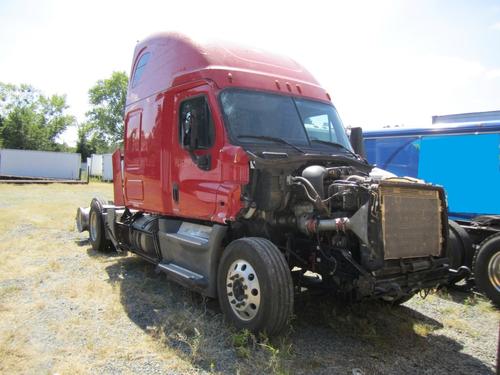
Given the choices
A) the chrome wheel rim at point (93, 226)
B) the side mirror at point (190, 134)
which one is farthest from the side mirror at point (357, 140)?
the chrome wheel rim at point (93, 226)

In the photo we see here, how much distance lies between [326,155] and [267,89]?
1.13 meters

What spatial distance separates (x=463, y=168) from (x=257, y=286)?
17.8 ft

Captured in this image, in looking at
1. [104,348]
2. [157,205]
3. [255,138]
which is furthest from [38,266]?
[255,138]

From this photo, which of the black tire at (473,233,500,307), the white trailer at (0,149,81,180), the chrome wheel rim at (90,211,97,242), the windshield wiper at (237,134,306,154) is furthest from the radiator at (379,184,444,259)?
the white trailer at (0,149,81,180)

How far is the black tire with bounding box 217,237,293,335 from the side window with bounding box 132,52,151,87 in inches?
150

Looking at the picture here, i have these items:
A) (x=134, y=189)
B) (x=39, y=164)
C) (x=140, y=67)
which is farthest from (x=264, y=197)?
(x=39, y=164)

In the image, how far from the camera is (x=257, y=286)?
14.0ft

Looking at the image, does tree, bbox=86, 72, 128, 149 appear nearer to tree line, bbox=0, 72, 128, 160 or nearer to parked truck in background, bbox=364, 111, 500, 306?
tree line, bbox=0, 72, 128, 160

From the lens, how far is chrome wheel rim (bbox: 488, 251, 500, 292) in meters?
5.89

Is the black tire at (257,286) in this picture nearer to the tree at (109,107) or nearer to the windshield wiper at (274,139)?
the windshield wiper at (274,139)

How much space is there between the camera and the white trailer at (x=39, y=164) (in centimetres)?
3588

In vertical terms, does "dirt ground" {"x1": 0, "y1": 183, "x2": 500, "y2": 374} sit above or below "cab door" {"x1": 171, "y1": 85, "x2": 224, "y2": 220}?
below

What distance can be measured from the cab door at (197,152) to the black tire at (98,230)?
139 inches

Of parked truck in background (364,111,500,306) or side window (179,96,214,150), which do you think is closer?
side window (179,96,214,150)
